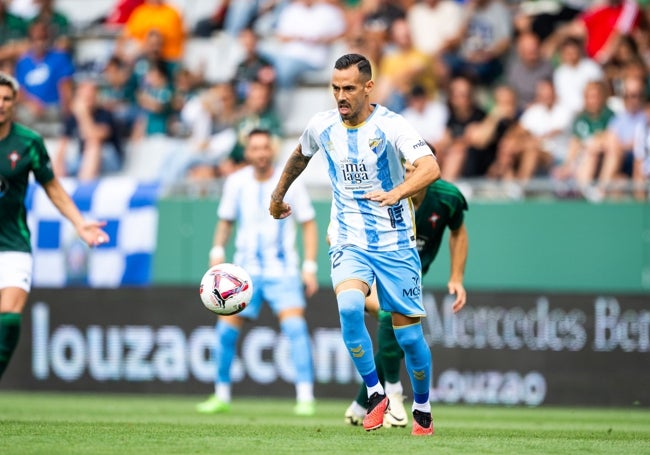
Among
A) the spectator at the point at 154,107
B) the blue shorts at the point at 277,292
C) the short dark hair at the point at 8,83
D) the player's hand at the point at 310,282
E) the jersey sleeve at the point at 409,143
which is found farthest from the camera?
the spectator at the point at 154,107

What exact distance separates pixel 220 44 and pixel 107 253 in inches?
195

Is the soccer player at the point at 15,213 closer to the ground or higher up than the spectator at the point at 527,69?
closer to the ground

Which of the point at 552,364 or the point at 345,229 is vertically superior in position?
the point at 345,229

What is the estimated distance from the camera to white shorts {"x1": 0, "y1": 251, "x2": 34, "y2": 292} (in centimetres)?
985

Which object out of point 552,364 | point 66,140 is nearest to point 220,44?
point 66,140

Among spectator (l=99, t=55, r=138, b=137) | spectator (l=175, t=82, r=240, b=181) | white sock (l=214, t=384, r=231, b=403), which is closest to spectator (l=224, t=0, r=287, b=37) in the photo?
spectator (l=175, t=82, r=240, b=181)

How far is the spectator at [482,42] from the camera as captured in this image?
56.4ft

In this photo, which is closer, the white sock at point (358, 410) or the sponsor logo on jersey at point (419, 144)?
the sponsor logo on jersey at point (419, 144)

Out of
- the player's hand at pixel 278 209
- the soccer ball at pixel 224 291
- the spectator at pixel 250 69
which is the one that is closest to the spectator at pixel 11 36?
the spectator at pixel 250 69

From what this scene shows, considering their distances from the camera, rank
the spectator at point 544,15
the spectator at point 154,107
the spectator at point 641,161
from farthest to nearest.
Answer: the spectator at point 154,107 < the spectator at point 544,15 < the spectator at point 641,161

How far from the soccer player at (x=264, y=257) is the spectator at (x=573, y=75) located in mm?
5282

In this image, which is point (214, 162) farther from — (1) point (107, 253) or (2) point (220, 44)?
(2) point (220, 44)

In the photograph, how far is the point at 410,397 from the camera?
49.0 feet

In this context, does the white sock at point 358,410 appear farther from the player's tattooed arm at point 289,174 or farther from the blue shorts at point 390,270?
the player's tattooed arm at point 289,174
